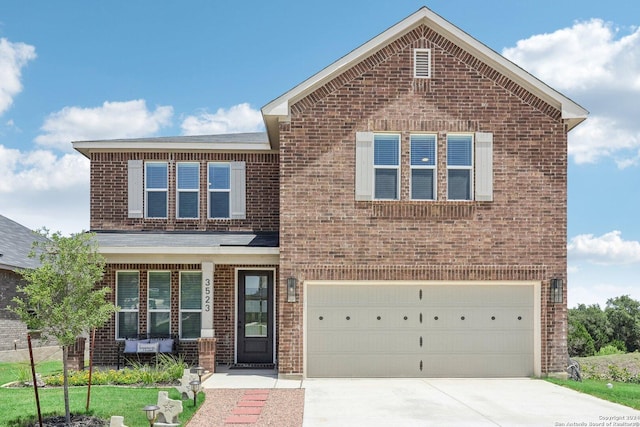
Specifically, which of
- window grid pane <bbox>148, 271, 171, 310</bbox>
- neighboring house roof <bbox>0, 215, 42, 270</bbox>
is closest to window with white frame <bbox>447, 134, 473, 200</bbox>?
window grid pane <bbox>148, 271, 171, 310</bbox>

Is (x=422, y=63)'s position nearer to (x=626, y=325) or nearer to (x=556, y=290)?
(x=556, y=290)

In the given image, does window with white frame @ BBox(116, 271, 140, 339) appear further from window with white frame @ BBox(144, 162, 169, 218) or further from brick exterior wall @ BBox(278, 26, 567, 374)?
brick exterior wall @ BBox(278, 26, 567, 374)

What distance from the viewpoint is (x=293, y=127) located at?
1466 centimetres

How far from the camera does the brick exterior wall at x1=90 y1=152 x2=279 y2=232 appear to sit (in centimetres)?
1755

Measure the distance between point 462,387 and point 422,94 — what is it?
253 inches

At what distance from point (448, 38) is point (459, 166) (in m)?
2.92

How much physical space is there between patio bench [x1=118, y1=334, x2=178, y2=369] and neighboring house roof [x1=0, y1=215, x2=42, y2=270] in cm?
420

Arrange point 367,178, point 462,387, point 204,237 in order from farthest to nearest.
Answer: point 204,237
point 367,178
point 462,387

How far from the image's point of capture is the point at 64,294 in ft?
32.8

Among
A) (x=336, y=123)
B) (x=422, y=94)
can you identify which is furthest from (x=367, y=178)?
(x=422, y=94)

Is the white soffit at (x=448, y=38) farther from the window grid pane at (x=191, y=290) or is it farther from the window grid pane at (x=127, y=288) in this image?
the window grid pane at (x=127, y=288)

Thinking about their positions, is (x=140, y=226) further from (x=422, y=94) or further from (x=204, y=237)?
(x=422, y=94)

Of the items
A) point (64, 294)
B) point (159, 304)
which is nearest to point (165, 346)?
point (159, 304)

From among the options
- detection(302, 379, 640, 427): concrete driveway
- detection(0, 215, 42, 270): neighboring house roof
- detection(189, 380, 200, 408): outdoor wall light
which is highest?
detection(0, 215, 42, 270): neighboring house roof
